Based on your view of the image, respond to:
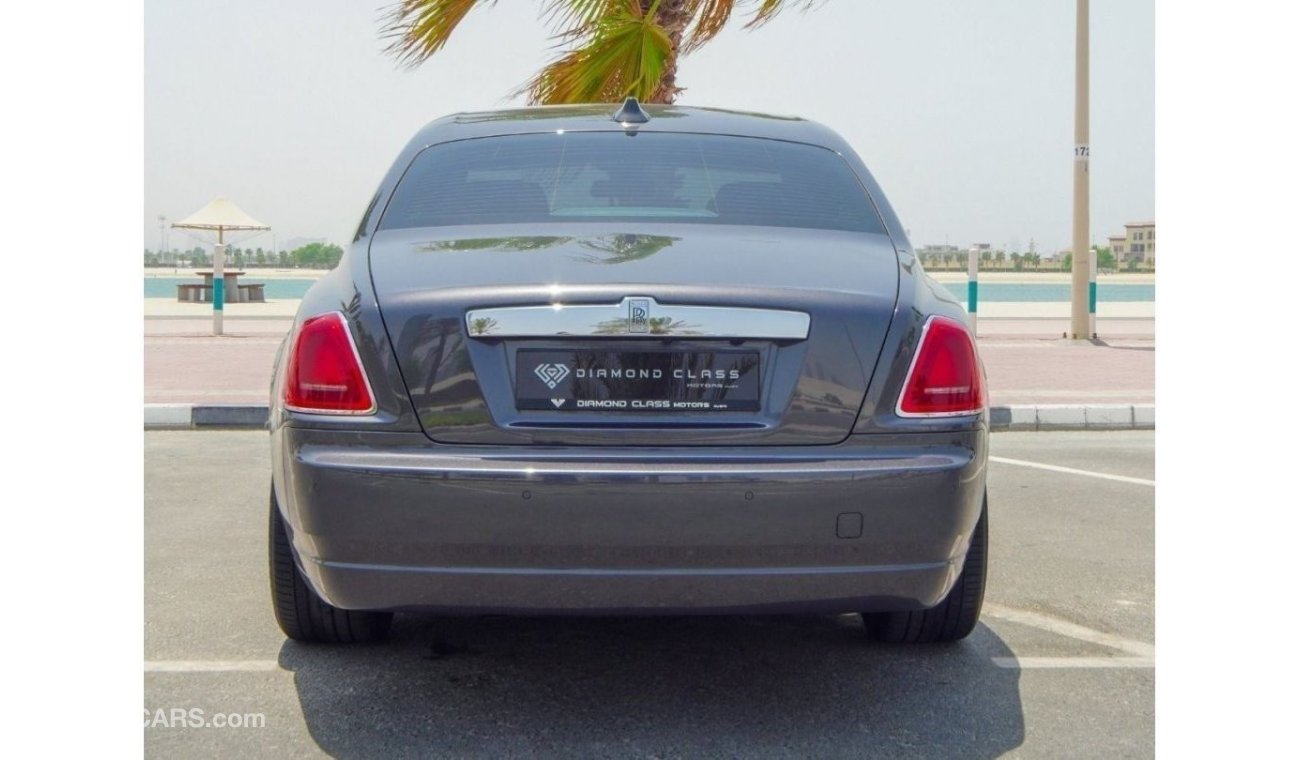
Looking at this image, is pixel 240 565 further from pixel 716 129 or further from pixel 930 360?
pixel 930 360

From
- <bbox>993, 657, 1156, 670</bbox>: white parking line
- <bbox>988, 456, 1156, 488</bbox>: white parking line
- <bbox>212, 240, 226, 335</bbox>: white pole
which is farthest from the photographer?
<bbox>212, 240, 226, 335</bbox>: white pole

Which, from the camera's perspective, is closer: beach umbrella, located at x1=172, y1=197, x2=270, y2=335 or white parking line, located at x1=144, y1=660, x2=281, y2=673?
white parking line, located at x1=144, y1=660, x2=281, y2=673

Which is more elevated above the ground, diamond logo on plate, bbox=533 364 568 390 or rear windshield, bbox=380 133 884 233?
rear windshield, bbox=380 133 884 233

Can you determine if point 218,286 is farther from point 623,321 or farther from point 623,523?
point 623,523

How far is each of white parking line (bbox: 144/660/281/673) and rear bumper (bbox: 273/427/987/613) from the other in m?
0.80

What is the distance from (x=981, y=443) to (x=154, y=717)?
2.02 m

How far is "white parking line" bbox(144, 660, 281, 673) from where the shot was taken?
353 centimetres

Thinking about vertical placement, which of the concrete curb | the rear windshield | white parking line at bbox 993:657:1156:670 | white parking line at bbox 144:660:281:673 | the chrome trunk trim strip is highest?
the rear windshield

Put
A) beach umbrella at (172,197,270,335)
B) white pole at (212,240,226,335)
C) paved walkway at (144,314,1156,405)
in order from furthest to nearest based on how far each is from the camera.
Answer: beach umbrella at (172,197,270,335) → white pole at (212,240,226,335) → paved walkway at (144,314,1156,405)

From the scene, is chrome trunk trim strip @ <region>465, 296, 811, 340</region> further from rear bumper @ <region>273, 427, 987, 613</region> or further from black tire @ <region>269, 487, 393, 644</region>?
black tire @ <region>269, 487, 393, 644</region>

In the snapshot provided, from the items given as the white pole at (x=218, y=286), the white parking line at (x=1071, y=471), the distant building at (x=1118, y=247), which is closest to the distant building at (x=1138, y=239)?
the distant building at (x=1118, y=247)

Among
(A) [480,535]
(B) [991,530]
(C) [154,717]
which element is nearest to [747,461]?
(A) [480,535]

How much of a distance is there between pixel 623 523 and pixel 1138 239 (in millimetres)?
102778

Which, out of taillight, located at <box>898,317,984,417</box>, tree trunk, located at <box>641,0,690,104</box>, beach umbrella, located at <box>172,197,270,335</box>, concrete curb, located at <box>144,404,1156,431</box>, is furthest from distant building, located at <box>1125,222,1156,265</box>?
taillight, located at <box>898,317,984,417</box>
